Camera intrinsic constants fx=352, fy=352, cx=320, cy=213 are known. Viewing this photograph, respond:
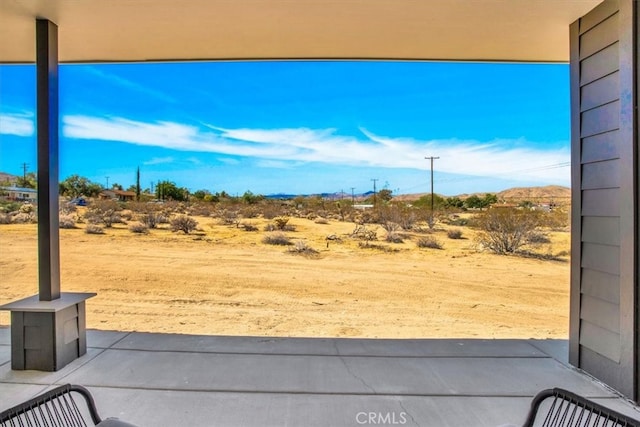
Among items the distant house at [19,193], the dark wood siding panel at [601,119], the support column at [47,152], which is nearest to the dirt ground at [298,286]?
the distant house at [19,193]

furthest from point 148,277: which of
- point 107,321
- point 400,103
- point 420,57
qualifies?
point 400,103

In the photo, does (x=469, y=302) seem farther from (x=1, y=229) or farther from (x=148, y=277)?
(x=1, y=229)

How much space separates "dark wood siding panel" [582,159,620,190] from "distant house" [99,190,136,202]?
54.7 ft

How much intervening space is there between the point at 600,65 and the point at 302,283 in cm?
601

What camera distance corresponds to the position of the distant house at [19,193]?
1080 cm

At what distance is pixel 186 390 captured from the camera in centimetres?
215

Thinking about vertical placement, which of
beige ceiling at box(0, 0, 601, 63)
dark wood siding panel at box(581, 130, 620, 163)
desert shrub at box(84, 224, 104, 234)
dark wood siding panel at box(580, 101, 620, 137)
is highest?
beige ceiling at box(0, 0, 601, 63)

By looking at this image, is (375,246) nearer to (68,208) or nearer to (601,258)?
(601,258)

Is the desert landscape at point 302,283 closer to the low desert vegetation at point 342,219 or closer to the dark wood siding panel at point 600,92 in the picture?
the low desert vegetation at point 342,219

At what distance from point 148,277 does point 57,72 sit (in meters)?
5.81

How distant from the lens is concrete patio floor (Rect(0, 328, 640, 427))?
191 cm

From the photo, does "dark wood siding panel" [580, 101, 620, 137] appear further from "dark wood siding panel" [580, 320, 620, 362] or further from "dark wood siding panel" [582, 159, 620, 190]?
"dark wood siding panel" [580, 320, 620, 362]

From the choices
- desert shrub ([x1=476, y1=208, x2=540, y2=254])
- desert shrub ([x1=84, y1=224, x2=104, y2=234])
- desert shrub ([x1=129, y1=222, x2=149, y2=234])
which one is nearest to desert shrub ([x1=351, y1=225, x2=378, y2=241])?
desert shrub ([x1=476, y1=208, x2=540, y2=254])

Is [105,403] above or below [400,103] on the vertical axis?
below
